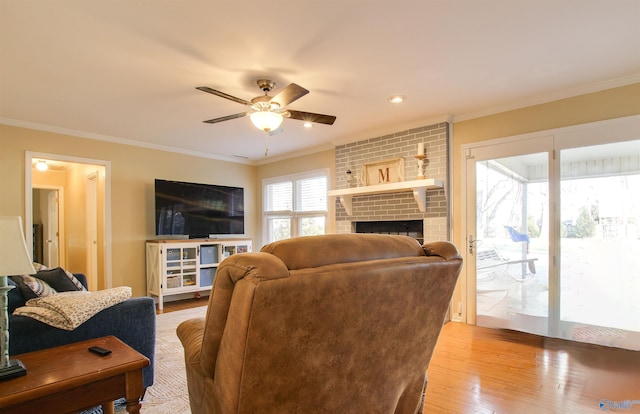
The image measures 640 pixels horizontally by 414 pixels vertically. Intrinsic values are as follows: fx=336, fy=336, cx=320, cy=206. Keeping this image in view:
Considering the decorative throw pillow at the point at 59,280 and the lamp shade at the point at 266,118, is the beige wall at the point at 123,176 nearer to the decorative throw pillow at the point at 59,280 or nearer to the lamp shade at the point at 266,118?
the decorative throw pillow at the point at 59,280

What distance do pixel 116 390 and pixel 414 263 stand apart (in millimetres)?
1356

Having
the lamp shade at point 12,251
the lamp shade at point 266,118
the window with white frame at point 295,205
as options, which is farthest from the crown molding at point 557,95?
the lamp shade at point 12,251

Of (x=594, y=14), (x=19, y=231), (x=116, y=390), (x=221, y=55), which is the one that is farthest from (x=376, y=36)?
(x=116, y=390)

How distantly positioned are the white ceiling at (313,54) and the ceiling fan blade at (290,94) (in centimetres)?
29

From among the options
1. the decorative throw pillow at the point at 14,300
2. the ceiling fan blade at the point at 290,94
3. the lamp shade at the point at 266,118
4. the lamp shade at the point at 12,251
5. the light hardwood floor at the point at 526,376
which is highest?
the ceiling fan blade at the point at 290,94

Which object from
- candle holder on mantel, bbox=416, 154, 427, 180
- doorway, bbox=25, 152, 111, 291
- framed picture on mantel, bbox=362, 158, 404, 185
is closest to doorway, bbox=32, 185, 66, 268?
doorway, bbox=25, 152, 111, 291

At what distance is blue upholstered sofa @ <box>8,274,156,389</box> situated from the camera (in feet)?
5.67

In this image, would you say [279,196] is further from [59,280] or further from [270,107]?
[59,280]

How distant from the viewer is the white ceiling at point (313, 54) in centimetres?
201

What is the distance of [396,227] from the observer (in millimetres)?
4477

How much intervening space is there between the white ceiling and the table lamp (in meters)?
1.38

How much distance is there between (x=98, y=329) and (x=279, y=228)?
4.32 metres

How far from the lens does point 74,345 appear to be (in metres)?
1.72

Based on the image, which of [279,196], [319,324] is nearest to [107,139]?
[279,196]
